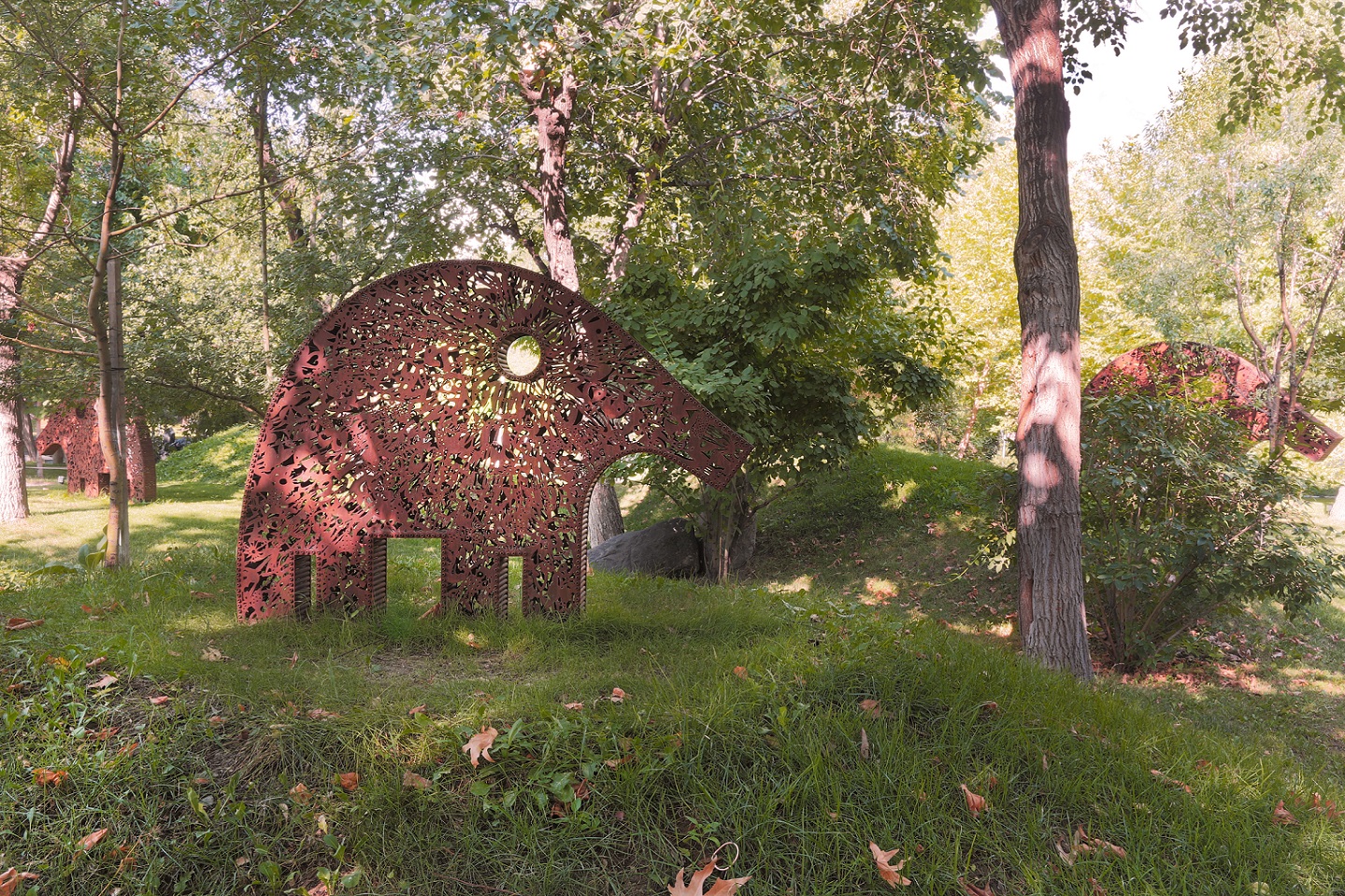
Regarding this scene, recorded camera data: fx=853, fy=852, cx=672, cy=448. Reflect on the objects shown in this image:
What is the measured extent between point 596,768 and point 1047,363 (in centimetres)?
416

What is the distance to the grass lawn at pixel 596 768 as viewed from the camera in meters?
3.42

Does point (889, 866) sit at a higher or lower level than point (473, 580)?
lower

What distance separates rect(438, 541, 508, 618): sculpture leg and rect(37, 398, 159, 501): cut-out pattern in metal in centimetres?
1218

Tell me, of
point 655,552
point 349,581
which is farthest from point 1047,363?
point 655,552

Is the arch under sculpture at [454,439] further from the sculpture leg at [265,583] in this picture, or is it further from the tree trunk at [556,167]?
the tree trunk at [556,167]

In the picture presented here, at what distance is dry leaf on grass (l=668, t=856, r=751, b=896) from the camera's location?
10.5 ft

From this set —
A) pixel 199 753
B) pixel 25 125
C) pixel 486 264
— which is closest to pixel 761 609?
pixel 486 264

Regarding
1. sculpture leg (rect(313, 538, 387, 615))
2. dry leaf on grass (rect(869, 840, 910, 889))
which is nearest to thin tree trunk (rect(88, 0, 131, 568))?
sculpture leg (rect(313, 538, 387, 615))

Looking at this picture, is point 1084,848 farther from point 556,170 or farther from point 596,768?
point 556,170

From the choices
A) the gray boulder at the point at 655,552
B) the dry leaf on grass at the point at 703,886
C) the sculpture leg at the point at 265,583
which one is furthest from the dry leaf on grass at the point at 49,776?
the gray boulder at the point at 655,552

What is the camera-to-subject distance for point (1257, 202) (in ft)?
36.3

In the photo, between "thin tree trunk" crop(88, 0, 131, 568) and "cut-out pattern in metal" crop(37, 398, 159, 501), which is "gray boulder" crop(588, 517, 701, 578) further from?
"cut-out pattern in metal" crop(37, 398, 159, 501)

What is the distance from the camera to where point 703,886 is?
3283 millimetres

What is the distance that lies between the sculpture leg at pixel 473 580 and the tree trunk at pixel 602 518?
5.23m
